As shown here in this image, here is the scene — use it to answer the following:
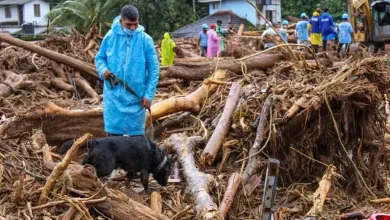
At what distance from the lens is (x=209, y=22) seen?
4116 centimetres

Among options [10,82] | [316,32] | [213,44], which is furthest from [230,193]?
[316,32]

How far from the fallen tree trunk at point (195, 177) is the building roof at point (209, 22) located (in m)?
27.9

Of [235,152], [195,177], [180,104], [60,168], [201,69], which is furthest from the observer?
[201,69]

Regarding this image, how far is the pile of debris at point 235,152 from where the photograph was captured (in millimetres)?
4762

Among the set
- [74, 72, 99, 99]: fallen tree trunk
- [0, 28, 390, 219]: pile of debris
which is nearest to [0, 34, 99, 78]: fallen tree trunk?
[74, 72, 99, 99]: fallen tree trunk

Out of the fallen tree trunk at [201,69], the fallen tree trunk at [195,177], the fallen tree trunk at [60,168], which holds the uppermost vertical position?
the fallen tree trunk at [201,69]

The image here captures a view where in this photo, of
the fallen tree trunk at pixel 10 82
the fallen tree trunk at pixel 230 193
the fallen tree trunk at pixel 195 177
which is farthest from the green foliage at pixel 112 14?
the fallen tree trunk at pixel 230 193

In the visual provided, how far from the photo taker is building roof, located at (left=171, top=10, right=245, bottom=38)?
1395 inches

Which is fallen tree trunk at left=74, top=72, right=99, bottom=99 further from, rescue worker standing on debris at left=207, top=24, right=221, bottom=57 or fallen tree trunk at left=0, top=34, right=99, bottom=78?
rescue worker standing on debris at left=207, top=24, right=221, bottom=57

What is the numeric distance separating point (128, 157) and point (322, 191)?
1604mm

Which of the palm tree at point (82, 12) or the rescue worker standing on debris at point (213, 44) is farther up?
the palm tree at point (82, 12)

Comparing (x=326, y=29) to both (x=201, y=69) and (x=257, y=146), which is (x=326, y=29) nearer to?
(x=201, y=69)

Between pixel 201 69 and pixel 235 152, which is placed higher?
pixel 201 69

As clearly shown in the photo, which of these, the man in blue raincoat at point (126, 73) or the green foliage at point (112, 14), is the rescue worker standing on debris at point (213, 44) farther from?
the green foliage at point (112, 14)
